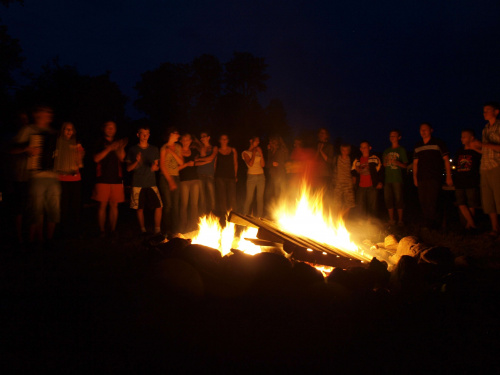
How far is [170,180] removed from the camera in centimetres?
681

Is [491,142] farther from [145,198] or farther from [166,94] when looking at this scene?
[166,94]

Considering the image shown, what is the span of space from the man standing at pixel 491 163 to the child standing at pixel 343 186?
246 cm

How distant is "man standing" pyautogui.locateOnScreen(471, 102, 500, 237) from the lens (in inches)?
237

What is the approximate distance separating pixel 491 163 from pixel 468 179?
106 cm

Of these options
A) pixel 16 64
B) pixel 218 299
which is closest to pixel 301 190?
pixel 218 299

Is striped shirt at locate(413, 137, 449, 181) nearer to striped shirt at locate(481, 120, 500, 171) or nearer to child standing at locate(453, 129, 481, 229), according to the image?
Answer: child standing at locate(453, 129, 481, 229)

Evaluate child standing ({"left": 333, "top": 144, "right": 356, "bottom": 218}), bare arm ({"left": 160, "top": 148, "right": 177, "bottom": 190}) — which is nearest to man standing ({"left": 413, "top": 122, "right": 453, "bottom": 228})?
child standing ({"left": 333, "top": 144, "right": 356, "bottom": 218})

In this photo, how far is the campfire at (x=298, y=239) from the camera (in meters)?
4.18

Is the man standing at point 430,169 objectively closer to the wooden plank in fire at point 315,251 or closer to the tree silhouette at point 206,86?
the wooden plank in fire at point 315,251

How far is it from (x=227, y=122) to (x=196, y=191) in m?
29.6

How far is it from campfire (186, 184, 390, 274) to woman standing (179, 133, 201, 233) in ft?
3.51

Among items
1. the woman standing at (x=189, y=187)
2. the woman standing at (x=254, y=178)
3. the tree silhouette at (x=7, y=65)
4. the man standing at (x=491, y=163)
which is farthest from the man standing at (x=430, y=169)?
the tree silhouette at (x=7, y=65)

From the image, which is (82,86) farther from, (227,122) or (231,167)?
(231,167)

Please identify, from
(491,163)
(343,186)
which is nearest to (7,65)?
(343,186)
